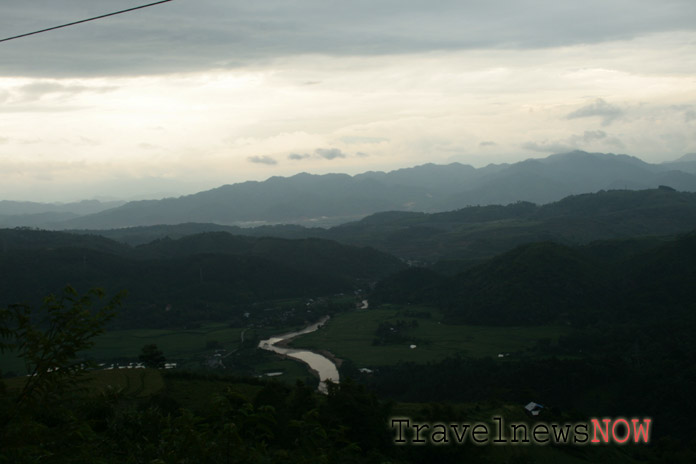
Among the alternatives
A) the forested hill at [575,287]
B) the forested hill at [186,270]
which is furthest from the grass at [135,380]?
the forested hill at [575,287]

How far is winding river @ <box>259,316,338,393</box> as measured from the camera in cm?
5243

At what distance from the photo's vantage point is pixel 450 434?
1972 centimetres

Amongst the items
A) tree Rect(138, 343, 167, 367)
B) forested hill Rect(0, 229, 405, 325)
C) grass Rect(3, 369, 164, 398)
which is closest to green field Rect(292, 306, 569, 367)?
forested hill Rect(0, 229, 405, 325)

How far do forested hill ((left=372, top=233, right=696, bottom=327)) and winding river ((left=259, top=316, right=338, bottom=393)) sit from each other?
23.3 meters

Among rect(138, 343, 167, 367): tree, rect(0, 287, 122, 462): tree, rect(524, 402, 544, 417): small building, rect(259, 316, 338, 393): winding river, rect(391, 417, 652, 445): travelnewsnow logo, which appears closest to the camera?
rect(0, 287, 122, 462): tree

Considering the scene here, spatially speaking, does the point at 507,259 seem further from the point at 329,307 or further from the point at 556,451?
the point at 556,451

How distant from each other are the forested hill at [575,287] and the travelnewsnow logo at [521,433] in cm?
3024

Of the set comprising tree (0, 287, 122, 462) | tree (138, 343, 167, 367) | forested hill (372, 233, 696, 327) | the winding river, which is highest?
tree (0, 287, 122, 462)

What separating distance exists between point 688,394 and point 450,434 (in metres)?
25.4

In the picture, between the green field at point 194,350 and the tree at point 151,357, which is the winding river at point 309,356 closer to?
the green field at point 194,350

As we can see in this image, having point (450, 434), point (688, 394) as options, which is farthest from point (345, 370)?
point (450, 434)

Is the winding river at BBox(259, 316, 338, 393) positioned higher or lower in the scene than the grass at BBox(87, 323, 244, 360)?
lower

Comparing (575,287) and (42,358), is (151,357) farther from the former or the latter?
(575,287)

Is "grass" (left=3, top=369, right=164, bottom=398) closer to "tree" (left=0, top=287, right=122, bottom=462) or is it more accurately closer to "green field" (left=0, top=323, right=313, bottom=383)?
"tree" (left=0, top=287, right=122, bottom=462)
